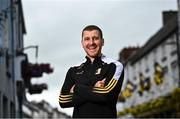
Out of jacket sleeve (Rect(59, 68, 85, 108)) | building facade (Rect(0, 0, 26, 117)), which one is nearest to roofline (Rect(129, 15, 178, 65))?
building facade (Rect(0, 0, 26, 117))

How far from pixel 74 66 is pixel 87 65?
0.14 m

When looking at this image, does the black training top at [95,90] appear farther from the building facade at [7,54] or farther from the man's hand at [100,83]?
the building facade at [7,54]

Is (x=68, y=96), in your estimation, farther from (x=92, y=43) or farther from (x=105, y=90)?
(x=92, y=43)

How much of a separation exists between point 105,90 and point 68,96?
0.79 feet

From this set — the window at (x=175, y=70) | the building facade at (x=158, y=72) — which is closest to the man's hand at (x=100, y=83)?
the building facade at (x=158, y=72)

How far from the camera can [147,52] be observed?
215ft

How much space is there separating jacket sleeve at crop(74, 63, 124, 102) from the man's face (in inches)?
5.7

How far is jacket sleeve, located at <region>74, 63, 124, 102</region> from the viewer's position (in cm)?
358

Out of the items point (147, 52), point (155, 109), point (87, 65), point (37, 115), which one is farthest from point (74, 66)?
point (37, 115)

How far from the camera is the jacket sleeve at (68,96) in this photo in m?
3.62

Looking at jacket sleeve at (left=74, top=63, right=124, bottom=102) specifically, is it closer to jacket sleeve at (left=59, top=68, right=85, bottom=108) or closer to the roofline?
jacket sleeve at (left=59, top=68, right=85, bottom=108)

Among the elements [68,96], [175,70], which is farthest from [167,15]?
[68,96]

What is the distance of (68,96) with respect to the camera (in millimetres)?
3697

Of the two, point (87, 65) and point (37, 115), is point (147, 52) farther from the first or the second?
point (87, 65)
